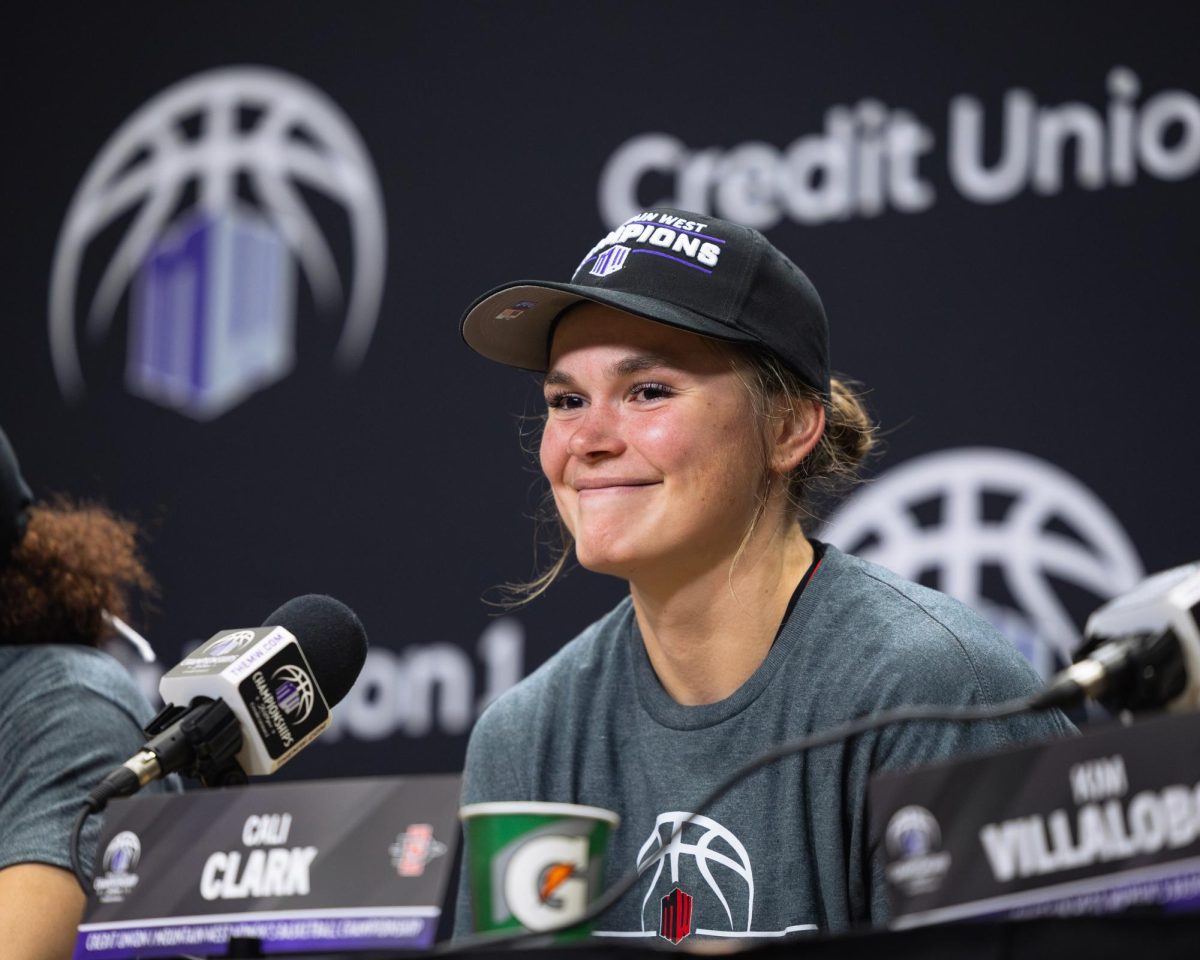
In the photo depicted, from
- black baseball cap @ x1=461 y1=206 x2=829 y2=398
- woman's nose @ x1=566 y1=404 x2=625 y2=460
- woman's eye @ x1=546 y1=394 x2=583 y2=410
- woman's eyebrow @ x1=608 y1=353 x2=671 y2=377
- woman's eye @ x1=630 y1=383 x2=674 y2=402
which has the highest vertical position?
black baseball cap @ x1=461 y1=206 x2=829 y2=398

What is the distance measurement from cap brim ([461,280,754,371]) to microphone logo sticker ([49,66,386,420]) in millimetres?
1317

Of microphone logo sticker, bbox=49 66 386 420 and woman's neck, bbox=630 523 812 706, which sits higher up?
microphone logo sticker, bbox=49 66 386 420

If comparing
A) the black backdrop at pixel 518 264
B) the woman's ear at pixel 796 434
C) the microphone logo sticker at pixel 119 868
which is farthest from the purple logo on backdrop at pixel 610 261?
the black backdrop at pixel 518 264

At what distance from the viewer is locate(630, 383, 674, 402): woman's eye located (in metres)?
1.80

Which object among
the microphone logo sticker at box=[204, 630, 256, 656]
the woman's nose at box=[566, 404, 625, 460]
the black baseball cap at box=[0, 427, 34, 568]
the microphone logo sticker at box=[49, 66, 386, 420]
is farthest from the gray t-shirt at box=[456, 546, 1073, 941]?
the microphone logo sticker at box=[49, 66, 386, 420]

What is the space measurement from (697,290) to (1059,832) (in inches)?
38.1

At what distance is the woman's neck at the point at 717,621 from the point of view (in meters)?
1.80

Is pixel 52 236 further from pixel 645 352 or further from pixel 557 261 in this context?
pixel 645 352

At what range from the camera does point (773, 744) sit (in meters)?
1.69

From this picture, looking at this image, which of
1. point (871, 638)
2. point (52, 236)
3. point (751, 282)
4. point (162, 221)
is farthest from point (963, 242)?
point (52, 236)

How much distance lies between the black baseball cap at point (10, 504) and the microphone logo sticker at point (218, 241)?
1230 millimetres

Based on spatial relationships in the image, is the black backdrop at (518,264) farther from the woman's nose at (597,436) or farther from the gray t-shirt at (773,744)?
the woman's nose at (597,436)

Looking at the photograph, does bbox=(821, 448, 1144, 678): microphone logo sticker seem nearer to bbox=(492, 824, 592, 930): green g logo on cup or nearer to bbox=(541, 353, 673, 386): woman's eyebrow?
bbox=(541, 353, 673, 386): woman's eyebrow

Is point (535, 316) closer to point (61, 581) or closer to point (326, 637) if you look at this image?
point (326, 637)
